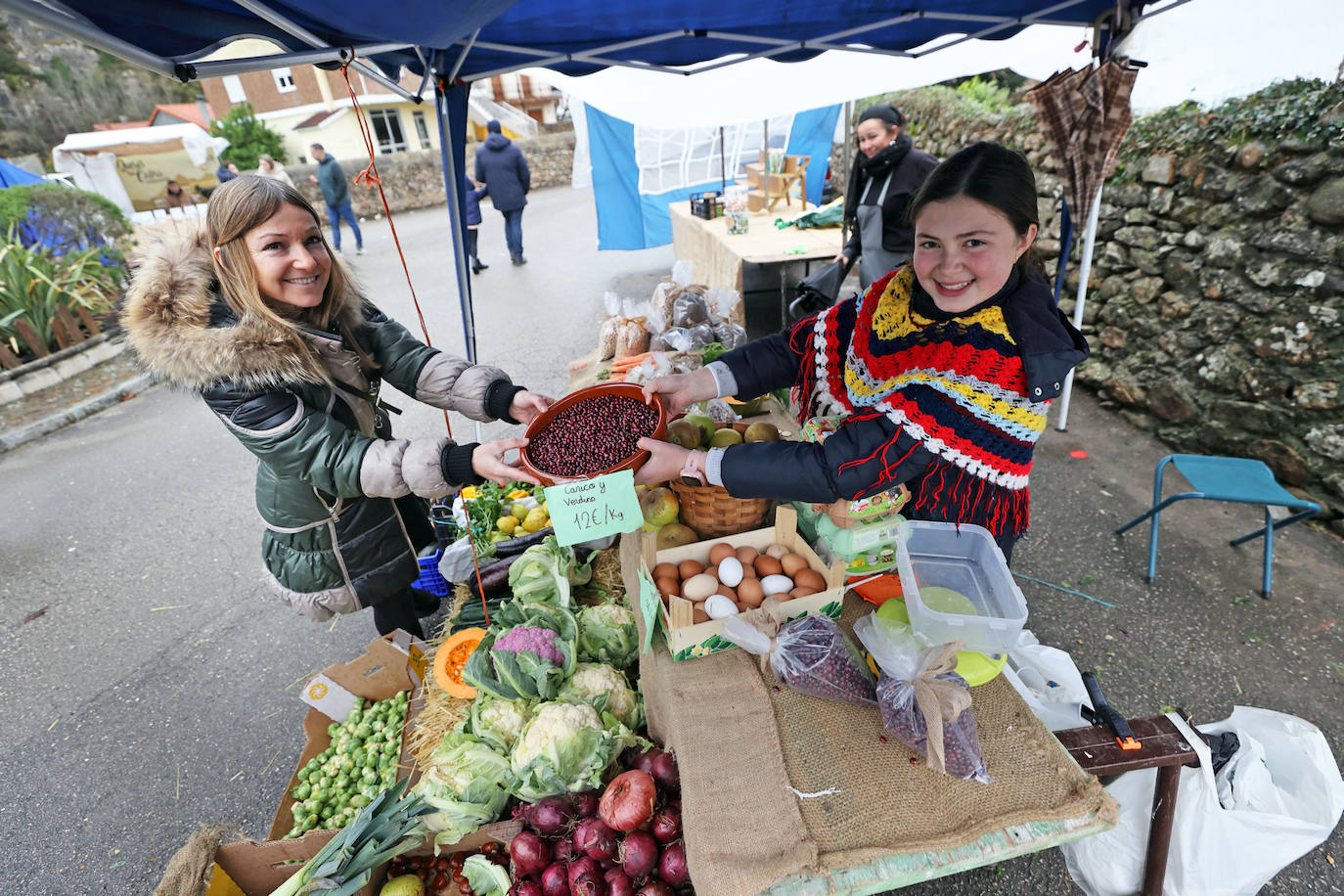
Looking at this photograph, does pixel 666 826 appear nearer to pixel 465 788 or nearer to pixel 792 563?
pixel 465 788

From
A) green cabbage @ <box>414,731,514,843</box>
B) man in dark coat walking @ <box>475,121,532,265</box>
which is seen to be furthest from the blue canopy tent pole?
man in dark coat walking @ <box>475,121,532,265</box>

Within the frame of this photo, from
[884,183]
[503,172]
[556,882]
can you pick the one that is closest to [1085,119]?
[884,183]

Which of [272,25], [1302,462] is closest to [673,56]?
[272,25]

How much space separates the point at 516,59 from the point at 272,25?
4.54 ft

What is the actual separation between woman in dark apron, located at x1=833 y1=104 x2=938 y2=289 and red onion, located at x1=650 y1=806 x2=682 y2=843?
3.54 m

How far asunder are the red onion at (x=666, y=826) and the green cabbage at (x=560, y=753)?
0.18 m

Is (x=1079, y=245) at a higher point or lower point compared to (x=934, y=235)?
lower

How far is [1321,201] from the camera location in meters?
3.26

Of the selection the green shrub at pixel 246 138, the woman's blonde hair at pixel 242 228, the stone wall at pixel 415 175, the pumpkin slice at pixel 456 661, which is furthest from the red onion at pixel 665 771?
the green shrub at pixel 246 138

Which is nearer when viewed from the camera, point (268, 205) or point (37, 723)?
Result: point (268, 205)

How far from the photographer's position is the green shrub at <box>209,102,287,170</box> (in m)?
23.1

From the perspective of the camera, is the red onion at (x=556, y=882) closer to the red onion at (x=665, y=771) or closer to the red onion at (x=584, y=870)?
the red onion at (x=584, y=870)

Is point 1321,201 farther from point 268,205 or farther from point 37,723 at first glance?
point 37,723

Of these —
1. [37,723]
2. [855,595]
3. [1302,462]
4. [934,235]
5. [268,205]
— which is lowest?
[37,723]
